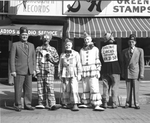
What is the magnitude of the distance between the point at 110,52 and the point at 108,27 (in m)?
4.02

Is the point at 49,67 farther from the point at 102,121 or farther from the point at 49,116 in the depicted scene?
the point at 102,121

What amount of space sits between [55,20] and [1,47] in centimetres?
329

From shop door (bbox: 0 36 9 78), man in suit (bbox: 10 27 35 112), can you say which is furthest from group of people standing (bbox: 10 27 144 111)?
shop door (bbox: 0 36 9 78)

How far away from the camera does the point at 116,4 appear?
10.9m

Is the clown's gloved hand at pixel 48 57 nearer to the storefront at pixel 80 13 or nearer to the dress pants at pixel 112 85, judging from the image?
the dress pants at pixel 112 85

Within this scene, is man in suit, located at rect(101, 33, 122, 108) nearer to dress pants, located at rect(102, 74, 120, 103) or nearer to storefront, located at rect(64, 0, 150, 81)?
dress pants, located at rect(102, 74, 120, 103)

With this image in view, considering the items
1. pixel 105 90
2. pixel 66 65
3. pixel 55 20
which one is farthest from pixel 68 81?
pixel 55 20

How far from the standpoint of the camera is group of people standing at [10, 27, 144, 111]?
5812mm

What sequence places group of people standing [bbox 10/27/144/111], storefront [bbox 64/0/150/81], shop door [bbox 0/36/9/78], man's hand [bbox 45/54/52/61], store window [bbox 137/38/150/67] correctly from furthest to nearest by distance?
1. store window [bbox 137/38/150/67]
2. shop door [bbox 0/36/9/78]
3. storefront [bbox 64/0/150/81]
4. man's hand [bbox 45/54/52/61]
5. group of people standing [bbox 10/27/144/111]

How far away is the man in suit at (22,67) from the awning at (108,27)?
3491 millimetres

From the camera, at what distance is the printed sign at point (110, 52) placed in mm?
6016

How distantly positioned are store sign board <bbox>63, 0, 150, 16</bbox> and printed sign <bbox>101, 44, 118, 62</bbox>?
5.06m

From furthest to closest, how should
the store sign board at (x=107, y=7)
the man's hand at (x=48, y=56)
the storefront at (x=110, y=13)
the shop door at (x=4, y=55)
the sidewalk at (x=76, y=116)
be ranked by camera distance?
the shop door at (x=4, y=55), the store sign board at (x=107, y=7), the storefront at (x=110, y=13), the man's hand at (x=48, y=56), the sidewalk at (x=76, y=116)

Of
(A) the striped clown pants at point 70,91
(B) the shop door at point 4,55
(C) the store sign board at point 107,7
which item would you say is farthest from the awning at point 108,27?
(B) the shop door at point 4,55
